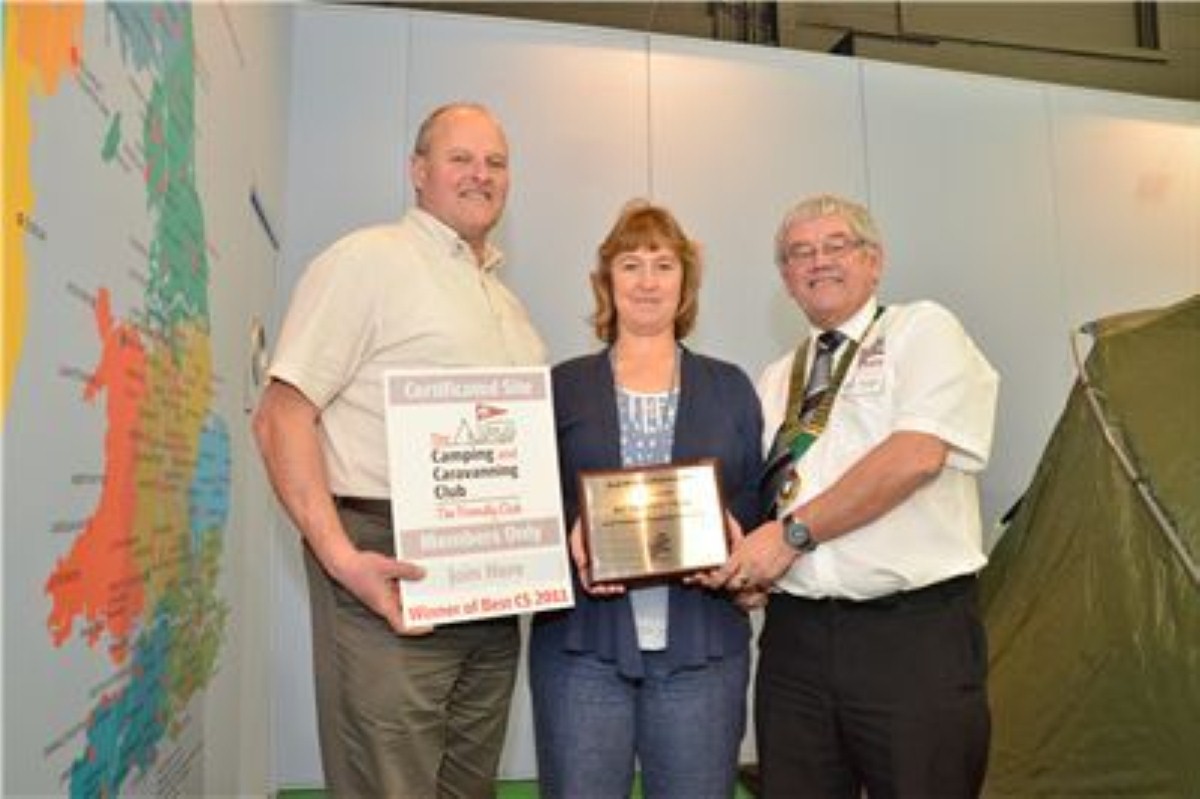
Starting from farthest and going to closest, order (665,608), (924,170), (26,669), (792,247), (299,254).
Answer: (924,170) → (299,254) → (792,247) → (665,608) → (26,669)

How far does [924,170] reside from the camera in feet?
12.1

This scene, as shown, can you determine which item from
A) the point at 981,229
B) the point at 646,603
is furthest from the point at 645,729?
the point at 981,229

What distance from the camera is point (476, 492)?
4.58 ft

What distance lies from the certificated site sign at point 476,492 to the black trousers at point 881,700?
454 millimetres

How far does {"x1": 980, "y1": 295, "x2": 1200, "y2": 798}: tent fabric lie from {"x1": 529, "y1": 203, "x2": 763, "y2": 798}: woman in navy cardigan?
3.47ft

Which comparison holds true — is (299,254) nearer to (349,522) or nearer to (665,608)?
(349,522)

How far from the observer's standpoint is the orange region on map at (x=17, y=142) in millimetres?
951

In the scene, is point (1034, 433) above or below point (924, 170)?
below

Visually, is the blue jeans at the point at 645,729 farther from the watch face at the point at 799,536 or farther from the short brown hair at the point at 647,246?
the short brown hair at the point at 647,246

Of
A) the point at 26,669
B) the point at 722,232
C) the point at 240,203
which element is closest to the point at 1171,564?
the point at 722,232

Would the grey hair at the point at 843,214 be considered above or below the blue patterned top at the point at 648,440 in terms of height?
above

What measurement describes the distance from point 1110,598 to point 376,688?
5.67 ft

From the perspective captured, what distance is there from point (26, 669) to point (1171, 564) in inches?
84.3

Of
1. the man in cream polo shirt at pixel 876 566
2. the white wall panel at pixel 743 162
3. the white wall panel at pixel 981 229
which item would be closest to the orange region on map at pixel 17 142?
the man in cream polo shirt at pixel 876 566
